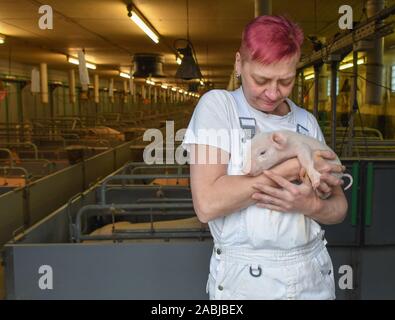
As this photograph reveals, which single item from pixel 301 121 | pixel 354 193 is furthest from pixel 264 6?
pixel 301 121

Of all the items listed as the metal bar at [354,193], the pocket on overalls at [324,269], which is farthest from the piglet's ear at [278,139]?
the metal bar at [354,193]

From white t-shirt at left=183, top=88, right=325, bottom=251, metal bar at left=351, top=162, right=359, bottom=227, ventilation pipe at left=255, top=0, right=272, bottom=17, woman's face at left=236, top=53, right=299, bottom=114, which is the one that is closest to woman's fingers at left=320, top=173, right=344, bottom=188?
white t-shirt at left=183, top=88, right=325, bottom=251

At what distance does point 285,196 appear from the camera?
1132mm

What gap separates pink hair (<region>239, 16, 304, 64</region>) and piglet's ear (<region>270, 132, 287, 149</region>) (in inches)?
7.0

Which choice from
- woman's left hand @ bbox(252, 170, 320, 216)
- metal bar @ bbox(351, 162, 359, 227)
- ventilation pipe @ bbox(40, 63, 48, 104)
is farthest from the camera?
ventilation pipe @ bbox(40, 63, 48, 104)

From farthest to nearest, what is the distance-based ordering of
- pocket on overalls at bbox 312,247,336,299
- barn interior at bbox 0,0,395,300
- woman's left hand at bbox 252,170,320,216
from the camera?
barn interior at bbox 0,0,395,300 < pocket on overalls at bbox 312,247,336,299 < woman's left hand at bbox 252,170,320,216

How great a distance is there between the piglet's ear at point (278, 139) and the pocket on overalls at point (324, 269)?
32cm

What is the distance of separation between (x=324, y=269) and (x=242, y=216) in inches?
11.1

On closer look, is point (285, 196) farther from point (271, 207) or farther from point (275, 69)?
point (275, 69)

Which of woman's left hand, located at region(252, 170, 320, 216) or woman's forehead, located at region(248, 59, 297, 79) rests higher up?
woman's forehead, located at region(248, 59, 297, 79)

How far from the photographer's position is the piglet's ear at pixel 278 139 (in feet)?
3.86

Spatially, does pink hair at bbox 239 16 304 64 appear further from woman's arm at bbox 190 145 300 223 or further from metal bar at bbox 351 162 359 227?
metal bar at bbox 351 162 359 227

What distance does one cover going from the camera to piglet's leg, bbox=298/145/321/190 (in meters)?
1.16

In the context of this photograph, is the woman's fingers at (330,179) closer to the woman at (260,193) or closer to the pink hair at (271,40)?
the woman at (260,193)
